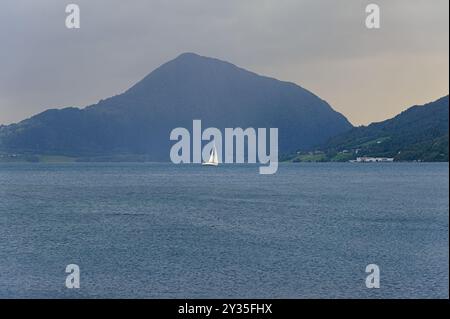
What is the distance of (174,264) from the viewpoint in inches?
2063

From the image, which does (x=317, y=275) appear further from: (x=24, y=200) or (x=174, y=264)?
(x=24, y=200)

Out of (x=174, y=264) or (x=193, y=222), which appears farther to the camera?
(x=193, y=222)

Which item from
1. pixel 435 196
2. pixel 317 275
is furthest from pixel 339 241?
pixel 435 196

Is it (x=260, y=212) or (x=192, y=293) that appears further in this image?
(x=260, y=212)

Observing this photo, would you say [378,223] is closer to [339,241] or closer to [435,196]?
[339,241]

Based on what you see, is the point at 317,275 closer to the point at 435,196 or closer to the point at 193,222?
the point at 193,222

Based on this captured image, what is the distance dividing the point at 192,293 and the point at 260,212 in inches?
2160

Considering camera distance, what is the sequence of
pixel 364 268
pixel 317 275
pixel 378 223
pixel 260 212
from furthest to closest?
pixel 260 212 → pixel 378 223 → pixel 364 268 → pixel 317 275

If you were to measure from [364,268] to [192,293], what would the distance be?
1753 cm

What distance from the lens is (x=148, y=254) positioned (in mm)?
58281
